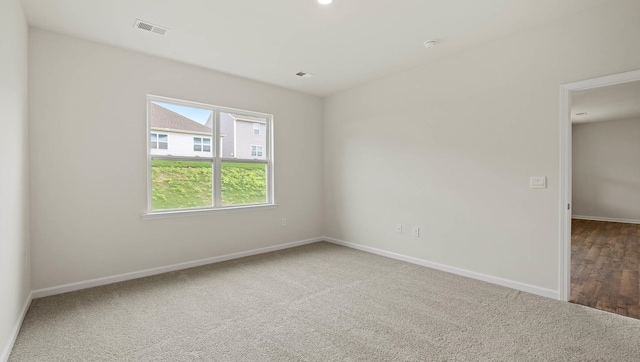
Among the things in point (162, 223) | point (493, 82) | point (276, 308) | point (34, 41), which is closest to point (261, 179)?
point (162, 223)

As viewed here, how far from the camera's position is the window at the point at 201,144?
13.2 ft

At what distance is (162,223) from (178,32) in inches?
86.1

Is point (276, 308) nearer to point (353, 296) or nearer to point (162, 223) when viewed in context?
point (353, 296)

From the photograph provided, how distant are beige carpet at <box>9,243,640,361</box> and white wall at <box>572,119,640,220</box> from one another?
690 cm

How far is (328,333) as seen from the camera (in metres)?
2.25

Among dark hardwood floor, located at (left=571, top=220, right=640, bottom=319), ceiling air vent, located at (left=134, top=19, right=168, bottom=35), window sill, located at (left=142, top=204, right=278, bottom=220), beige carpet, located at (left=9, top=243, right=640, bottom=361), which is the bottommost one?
beige carpet, located at (left=9, top=243, right=640, bottom=361)

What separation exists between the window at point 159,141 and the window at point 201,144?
351 mm

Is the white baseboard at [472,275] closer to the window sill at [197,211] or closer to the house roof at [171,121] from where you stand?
the window sill at [197,211]

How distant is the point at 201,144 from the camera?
13.3 ft

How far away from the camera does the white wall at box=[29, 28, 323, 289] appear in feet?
9.64

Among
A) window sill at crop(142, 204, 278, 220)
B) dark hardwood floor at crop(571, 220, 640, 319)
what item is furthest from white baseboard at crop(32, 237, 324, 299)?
dark hardwood floor at crop(571, 220, 640, 319)

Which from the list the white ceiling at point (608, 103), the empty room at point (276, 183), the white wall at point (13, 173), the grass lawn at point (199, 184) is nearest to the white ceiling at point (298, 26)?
the empty room at point (276, 183)

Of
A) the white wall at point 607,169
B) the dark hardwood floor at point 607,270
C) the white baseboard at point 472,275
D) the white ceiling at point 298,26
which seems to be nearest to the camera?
the white ceiling at point 298,26

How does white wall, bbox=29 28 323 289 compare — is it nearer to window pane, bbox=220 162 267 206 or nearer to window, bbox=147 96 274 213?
window, bbox=147 96 274 213
